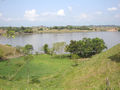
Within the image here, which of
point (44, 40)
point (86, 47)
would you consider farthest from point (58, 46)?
point (44, 40)

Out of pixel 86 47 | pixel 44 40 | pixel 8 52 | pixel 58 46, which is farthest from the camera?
pixel 44 40

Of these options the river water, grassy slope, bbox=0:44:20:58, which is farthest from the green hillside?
the river water

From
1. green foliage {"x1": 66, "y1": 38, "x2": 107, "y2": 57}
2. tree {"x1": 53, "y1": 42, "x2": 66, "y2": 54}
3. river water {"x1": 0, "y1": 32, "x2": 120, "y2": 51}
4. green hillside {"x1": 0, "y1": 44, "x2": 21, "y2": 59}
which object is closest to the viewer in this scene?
green hillside {"x1": 0, "y1": 44, "x2": 21, "y2": 59}

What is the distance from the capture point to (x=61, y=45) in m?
42.5

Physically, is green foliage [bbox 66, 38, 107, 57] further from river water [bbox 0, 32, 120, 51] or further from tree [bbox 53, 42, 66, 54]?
river water [bbox 0, 32, 120, 51]

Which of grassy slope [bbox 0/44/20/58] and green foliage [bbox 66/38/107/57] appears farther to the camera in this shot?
Answer: green foliage [bbox 66/38/107/57]

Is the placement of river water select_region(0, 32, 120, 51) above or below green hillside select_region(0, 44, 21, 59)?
above

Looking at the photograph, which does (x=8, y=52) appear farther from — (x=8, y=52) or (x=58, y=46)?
(x=58, y=46)

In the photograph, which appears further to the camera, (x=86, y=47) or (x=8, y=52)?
(x=8, y=52)

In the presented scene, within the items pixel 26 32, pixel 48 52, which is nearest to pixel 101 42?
pixel 48 52

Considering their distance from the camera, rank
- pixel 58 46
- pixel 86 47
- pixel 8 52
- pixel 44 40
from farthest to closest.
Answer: pixel 44 40 < pixel 58 46 < pixel 8 52 < pixel 86 47

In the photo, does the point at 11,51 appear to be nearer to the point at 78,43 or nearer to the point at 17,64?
the point at 17,64

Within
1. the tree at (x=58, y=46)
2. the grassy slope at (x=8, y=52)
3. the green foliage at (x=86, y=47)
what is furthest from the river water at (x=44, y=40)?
the green foliage at (x=86, y=47)

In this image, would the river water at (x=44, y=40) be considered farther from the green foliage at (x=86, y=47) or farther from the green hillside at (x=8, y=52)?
the green foliage at (x=86, y=47)
